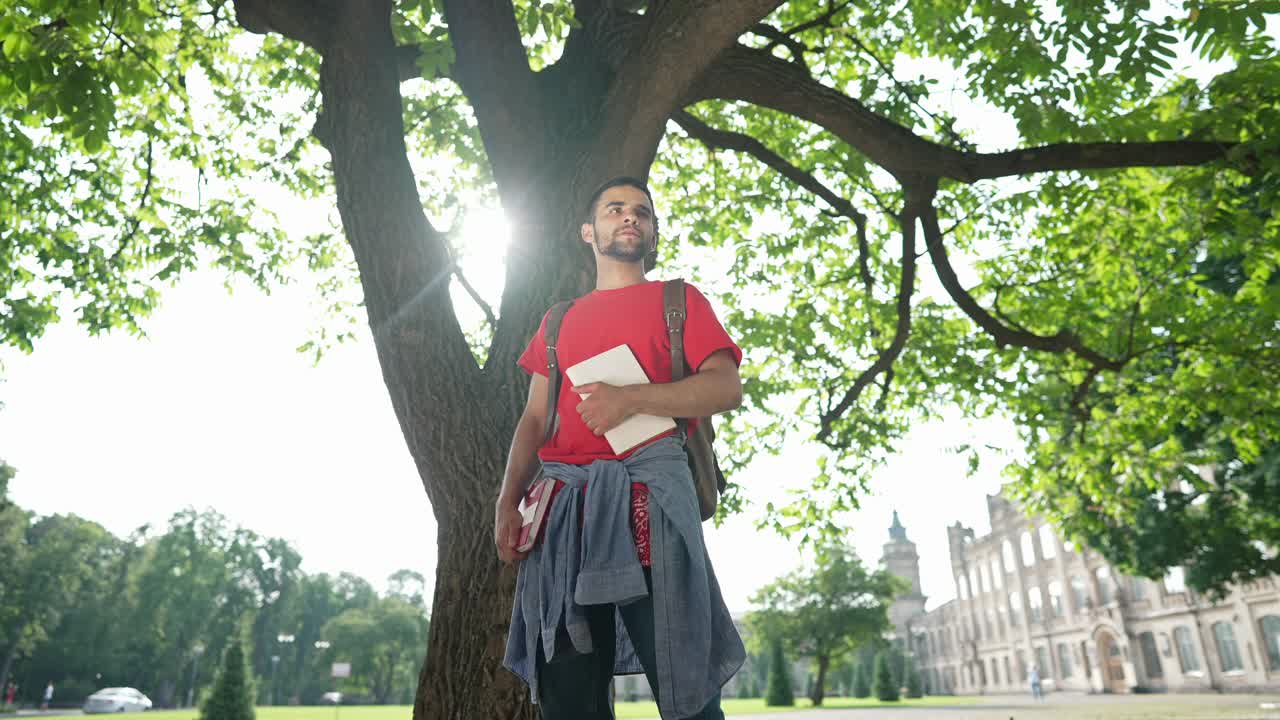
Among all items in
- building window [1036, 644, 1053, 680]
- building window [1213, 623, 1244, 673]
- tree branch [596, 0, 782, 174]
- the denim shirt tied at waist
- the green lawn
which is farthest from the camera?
building window [1036, 644, 1053, 680]

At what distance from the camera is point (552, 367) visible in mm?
2387

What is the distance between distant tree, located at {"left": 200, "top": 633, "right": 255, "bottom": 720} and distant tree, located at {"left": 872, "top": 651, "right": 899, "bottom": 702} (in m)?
43.8

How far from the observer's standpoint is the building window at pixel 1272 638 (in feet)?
121

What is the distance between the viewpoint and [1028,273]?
11023mm

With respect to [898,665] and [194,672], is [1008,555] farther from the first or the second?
[194,672]

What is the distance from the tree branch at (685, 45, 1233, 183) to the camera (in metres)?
5.79

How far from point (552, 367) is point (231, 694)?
30.5m

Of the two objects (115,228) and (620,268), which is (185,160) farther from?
(620,268)

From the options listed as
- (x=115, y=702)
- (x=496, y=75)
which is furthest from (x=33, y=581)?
(x=496, y=75)

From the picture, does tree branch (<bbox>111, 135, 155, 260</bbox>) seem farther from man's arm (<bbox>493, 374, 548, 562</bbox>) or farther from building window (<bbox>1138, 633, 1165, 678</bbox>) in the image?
building window (<bbox>1138, 633, 1165, 678</bbox>)

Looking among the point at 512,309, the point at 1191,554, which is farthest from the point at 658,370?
the point at 1191,554

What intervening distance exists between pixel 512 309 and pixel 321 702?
86672 mm

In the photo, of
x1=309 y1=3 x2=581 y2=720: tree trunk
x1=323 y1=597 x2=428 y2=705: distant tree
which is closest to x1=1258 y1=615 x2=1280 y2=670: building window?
x1=309 y1=3 x2=581 y2=720: tree trunk

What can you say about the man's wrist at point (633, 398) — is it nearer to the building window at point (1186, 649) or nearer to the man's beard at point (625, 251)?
the man's beard at point (625, 251)
